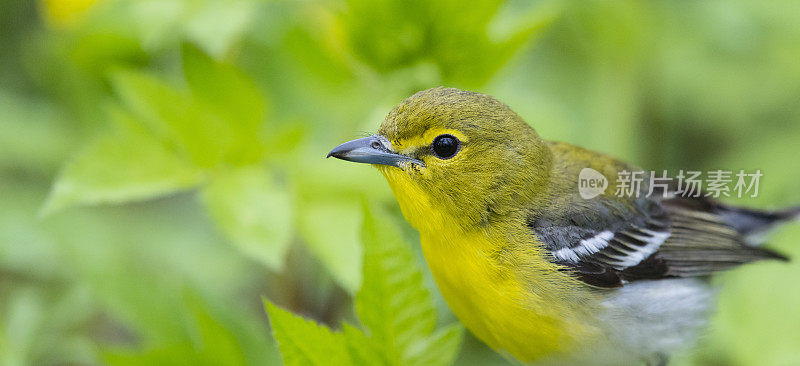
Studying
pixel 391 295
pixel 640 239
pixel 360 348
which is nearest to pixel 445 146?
pixel 391 295

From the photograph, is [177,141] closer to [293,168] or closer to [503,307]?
[293,168]

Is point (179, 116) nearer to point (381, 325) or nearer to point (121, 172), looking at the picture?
point (121, 172)

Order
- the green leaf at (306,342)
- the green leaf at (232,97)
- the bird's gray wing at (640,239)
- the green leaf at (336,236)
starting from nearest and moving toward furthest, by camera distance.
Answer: the green leaf at (306,342) → the bird's gray wing at (640,239) → the green leaf at (336,236) → the green leaf at (232,97)

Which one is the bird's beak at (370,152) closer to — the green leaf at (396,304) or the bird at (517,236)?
the bird at (517,236)

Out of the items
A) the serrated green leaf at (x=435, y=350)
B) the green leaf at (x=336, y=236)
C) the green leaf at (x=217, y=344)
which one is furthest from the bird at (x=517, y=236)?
the green leaf at (x=217, y=344)

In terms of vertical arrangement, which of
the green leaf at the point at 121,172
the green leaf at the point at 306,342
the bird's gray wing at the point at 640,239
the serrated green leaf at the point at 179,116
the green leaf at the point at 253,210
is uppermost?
the serrated green leaf at the point at 179,116

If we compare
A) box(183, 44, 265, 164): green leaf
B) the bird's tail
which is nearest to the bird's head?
box(183, 44, 265, 164): green leaf
